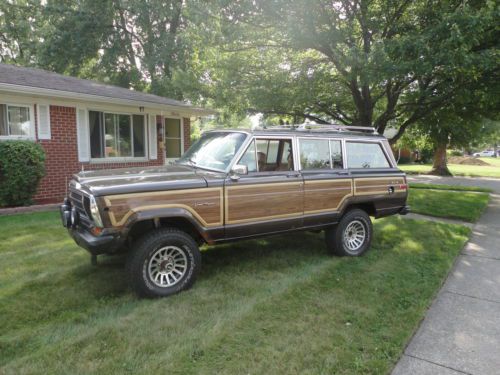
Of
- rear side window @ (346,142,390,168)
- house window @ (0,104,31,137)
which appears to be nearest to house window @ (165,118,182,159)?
house window @ (0,104,31,137)

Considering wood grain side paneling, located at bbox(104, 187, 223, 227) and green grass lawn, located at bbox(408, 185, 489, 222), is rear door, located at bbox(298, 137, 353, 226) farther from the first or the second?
green grass lawn, located at bbox(408, 185, 489, 222)

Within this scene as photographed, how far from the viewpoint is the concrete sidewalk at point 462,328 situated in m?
3.05

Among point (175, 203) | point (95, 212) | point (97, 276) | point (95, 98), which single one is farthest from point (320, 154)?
point (95, 98)

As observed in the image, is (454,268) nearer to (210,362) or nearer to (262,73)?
(210,362)

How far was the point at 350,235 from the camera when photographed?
5.80 metres

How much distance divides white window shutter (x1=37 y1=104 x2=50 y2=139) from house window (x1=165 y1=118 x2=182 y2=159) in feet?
14.7

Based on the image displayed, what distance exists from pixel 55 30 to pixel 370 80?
19.5m

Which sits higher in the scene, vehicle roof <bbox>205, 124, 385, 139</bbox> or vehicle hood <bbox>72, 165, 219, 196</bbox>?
vehicle roof <bbox>205, 124, 385, 139</bbox>

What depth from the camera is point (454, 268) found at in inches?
214

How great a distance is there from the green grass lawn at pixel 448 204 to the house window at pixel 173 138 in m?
8.42

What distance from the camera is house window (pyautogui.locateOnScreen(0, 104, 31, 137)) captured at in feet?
29.9

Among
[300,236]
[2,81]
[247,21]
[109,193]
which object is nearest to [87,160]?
[2,81]

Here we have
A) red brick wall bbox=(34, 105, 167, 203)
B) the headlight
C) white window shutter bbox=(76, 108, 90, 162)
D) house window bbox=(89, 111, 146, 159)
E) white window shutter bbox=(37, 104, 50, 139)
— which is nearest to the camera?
the headlight

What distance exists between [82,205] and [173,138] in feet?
33.0
